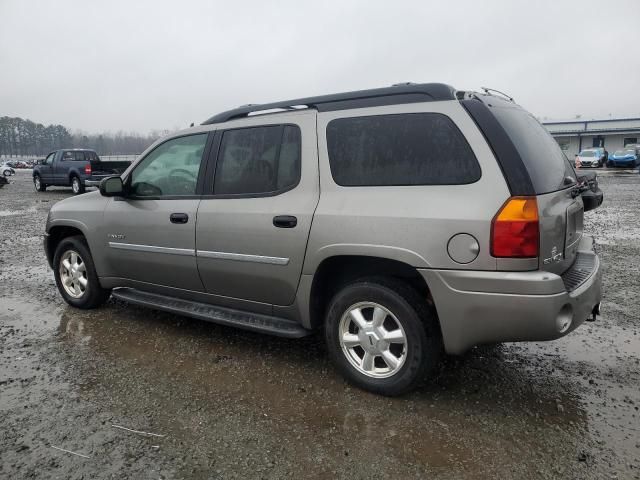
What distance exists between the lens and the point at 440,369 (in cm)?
355

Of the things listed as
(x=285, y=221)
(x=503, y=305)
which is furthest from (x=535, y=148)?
(x=285, y=221)

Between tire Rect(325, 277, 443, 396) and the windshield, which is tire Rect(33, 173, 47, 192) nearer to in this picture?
tire Rect(325, 277, 443, 396)

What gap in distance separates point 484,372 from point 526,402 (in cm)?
45

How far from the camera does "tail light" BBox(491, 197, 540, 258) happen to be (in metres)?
2.64

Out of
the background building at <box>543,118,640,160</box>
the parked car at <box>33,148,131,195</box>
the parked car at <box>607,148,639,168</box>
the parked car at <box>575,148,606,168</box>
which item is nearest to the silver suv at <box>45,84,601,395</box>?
the parked car at <box>33,148,131,195</box>

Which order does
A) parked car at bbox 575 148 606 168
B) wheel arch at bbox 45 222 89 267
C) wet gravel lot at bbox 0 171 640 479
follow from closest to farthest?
wet gravel lot at bbox 0 171 640 479
wheel arch at bbox 45 222 89 267
parked car at bbox 575 148 606 168

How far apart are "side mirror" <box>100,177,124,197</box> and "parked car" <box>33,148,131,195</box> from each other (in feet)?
52.0

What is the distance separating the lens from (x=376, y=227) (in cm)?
299

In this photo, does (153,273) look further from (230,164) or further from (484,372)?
(484,372)

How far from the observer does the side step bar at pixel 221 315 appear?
11.4ft

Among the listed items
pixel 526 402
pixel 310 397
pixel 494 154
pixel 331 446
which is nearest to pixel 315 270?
pixel 310 397

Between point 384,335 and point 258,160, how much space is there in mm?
1600

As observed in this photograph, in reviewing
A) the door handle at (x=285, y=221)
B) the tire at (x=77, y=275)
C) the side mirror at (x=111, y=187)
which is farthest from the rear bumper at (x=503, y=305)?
the tire at (x=77, y=275)

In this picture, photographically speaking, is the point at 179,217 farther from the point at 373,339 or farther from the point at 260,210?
the point at 373,339
